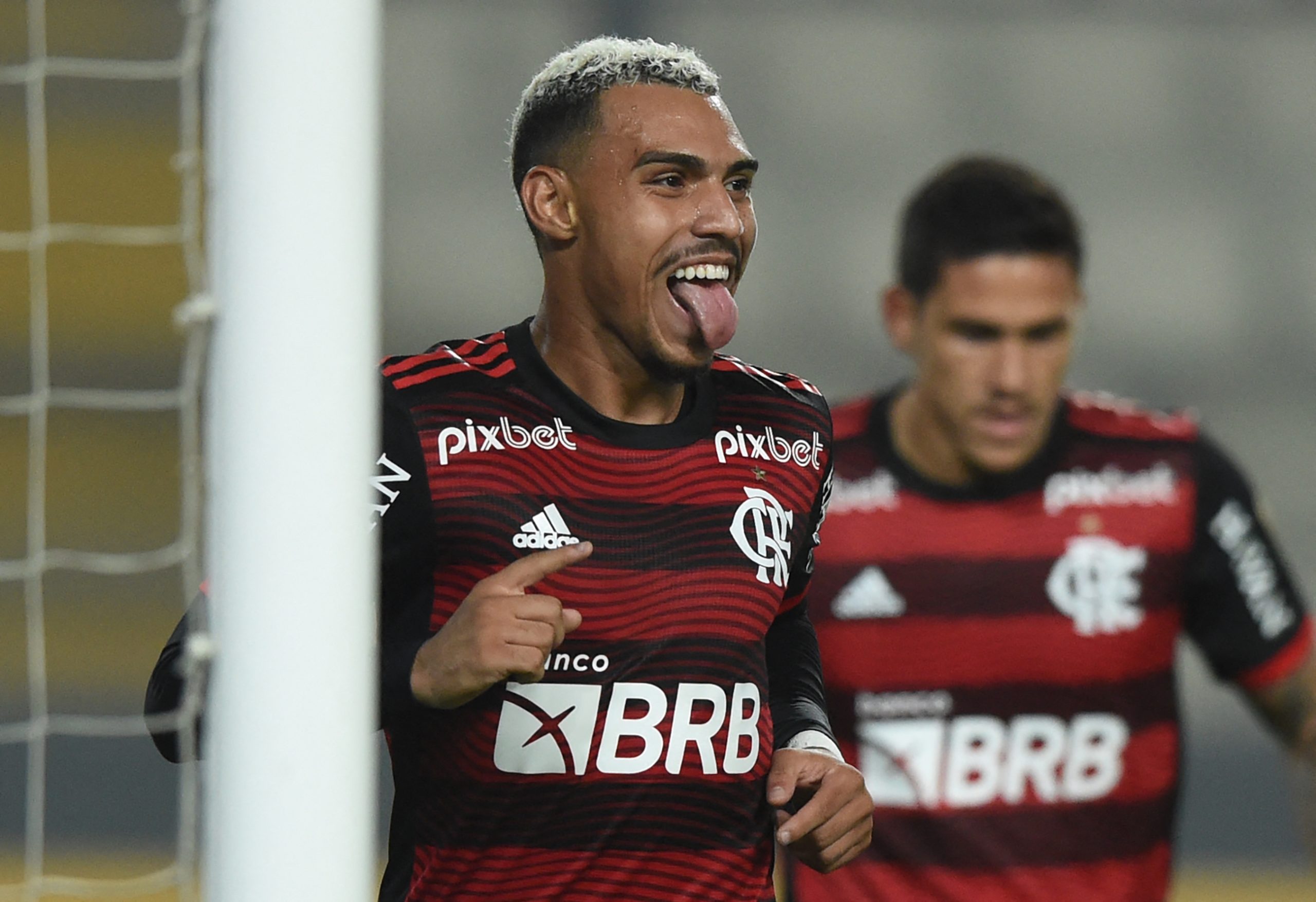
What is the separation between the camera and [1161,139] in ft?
22.6

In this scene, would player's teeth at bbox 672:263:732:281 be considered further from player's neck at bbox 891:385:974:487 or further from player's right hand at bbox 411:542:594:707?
player's neck at bbox 891:385:974:487

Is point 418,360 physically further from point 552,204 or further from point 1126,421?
point 1126,421

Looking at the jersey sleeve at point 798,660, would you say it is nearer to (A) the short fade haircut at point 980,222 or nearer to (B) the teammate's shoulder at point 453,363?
(B) the teammate's shoulder at point 453,363

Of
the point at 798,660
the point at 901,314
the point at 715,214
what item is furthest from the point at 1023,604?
the point at 715,214

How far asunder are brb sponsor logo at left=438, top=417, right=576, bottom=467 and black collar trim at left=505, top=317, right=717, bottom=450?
0.9 inches

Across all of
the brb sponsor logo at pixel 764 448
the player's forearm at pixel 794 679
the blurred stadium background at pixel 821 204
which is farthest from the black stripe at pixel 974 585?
the blurred stadium background at pixel 821 204

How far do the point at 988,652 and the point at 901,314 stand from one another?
0.62 metres

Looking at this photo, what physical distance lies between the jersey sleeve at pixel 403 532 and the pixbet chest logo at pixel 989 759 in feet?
3.88

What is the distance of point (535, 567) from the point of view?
1613mm

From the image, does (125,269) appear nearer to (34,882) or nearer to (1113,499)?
(1113,499)

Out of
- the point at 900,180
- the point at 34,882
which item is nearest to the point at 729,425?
the point at 34,882

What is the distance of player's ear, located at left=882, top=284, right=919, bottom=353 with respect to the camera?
306 centimetres

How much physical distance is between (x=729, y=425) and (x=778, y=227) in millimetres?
4791

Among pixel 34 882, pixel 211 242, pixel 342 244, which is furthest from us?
pixel 34 882
